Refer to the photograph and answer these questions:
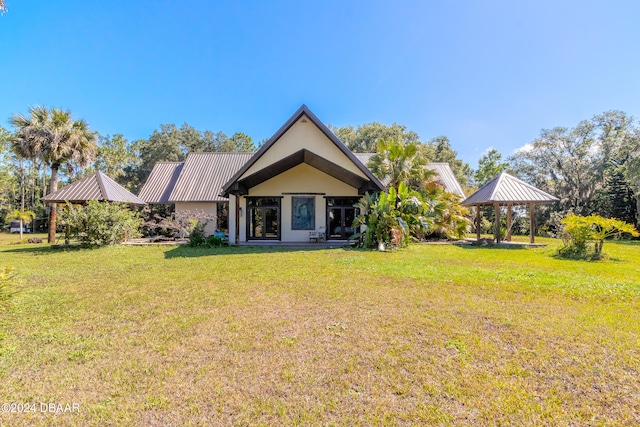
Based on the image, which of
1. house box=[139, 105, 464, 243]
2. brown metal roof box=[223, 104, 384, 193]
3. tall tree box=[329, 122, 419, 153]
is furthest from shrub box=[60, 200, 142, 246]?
tall tree box=[329, 122, 419, 153]

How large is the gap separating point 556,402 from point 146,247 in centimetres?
1567

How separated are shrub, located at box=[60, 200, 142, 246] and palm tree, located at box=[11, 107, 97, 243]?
4.69 metres

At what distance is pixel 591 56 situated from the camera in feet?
39.0

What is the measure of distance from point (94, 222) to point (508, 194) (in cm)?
2036

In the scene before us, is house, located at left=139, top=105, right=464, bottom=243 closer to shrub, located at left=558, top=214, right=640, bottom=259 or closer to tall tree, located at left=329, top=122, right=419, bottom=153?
shrub, located at left=558, top=214, right=640, bottom=259

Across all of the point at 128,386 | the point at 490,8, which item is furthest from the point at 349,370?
the point at 490,8

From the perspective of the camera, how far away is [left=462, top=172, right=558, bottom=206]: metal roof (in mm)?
14695

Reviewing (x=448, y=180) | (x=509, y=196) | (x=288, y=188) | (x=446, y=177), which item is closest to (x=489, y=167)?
(x=446, y=177)

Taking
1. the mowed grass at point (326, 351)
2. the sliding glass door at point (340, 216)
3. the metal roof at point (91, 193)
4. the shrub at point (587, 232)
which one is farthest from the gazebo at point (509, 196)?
the metal roof at point (91, 193)

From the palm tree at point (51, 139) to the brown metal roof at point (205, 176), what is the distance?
6.03 metres

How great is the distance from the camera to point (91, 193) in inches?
597

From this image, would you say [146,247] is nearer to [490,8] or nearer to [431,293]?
[431,293]

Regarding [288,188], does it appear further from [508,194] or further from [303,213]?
[508,194]

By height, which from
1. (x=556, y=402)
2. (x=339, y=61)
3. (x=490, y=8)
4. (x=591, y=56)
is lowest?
(x=556, y=402)
